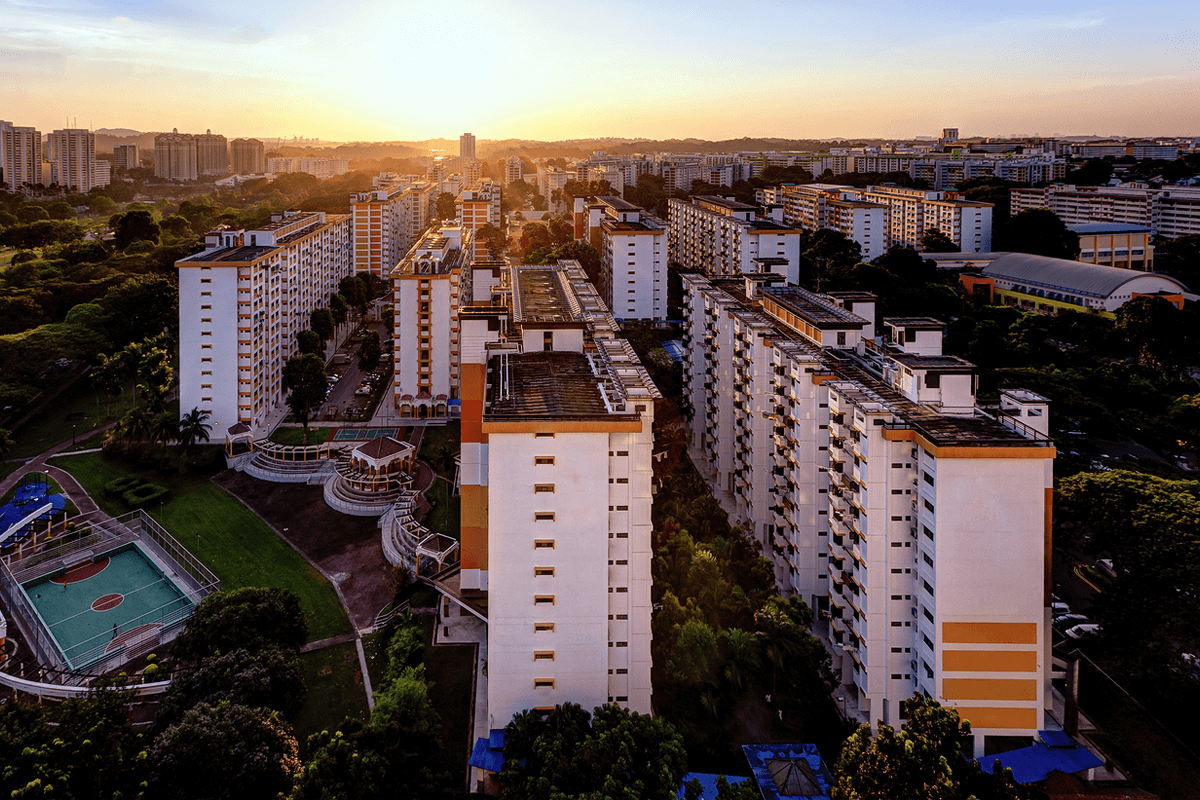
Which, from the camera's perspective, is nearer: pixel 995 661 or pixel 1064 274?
pixel 995 661

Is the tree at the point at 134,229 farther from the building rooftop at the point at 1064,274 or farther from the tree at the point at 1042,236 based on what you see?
the tree at the point at 1042,236

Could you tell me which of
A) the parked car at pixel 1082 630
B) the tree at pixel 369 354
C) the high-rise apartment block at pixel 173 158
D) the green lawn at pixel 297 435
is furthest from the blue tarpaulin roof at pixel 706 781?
the high-rise apartment block at pixel 173 158

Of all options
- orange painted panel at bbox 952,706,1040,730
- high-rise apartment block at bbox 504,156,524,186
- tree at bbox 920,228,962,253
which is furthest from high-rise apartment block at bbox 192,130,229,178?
orange painted panel at bbox 952,706,1040,730

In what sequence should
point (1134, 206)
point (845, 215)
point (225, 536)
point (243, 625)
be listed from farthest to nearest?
point (1134, 206)
point (845, 215)
point (225, 536)
point (243, 625)

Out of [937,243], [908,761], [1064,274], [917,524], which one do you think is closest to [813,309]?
[917,524]

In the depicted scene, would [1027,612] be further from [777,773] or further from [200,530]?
[200,530]

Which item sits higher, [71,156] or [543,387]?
[71,156]

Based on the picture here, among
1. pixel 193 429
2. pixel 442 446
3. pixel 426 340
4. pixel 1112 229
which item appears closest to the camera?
pixel 193 429

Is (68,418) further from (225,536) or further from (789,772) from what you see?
(789,772)
